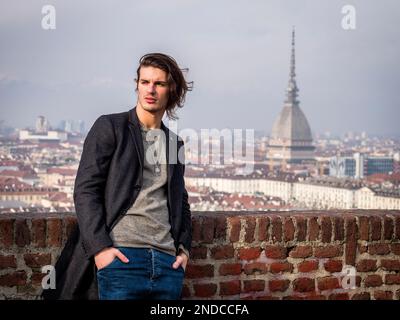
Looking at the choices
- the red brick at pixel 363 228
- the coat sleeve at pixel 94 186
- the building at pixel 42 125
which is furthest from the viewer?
the building at pixel 42 125

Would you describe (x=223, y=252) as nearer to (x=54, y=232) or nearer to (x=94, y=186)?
(x=54, y=232)

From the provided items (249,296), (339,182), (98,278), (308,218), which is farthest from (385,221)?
(339,182)

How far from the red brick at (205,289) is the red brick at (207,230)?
175 mm

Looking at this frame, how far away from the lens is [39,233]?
274 centimetres

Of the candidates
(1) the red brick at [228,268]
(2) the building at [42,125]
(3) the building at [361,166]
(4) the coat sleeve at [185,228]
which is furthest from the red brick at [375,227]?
(3) the building at [361,166]

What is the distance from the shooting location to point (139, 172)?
2.33m

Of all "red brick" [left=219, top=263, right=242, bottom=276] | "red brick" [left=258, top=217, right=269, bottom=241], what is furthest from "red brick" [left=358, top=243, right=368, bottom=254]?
"red brick" [left=219, top=263, right=242, bottom=276]

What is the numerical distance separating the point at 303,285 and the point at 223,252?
39cm

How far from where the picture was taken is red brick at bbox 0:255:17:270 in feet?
8.93

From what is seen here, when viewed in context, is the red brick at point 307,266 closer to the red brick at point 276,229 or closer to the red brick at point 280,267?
the red brick at point 280,267

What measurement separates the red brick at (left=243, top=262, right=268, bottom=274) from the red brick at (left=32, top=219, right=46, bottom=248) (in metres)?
0.80

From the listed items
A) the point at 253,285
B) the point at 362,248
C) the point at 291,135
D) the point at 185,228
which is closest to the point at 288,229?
the point at 253,285

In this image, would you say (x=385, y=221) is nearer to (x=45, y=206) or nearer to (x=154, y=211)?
(x=154, y=211)

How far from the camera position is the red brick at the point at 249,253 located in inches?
119
